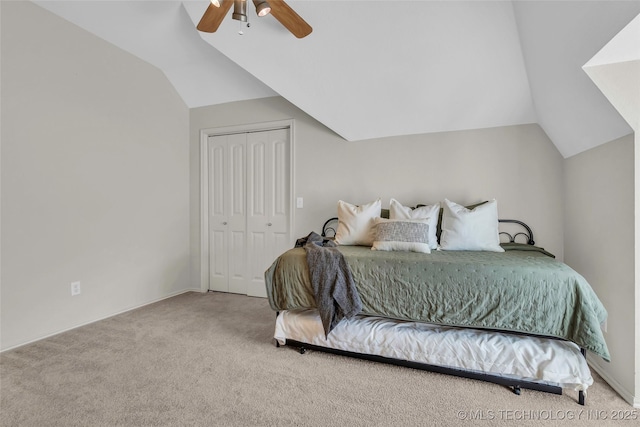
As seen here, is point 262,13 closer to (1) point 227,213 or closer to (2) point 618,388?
(1) point 227,213

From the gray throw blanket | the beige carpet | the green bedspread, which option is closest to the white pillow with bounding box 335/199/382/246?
the green bedspread

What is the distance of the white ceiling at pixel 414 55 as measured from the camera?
159 cm

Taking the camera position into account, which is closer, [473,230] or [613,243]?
[613,243]

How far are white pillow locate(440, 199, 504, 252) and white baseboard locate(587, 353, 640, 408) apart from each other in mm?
889

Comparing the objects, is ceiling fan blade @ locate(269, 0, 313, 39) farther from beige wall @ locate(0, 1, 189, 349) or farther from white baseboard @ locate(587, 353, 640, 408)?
white baseboard @ locate(587, 353, 640, 408)

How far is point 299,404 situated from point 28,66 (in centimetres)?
310

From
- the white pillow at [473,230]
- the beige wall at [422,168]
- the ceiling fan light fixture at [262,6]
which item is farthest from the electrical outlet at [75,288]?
the white pillow at [473,230]

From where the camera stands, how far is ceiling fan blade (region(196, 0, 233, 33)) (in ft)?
5.77

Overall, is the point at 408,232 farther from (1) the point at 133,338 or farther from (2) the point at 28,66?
(2) the point at 28,66

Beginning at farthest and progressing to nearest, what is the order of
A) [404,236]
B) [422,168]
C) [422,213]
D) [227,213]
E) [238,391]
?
[227,213]
[422,168]
[422,213]
[404,236]
[238,391]

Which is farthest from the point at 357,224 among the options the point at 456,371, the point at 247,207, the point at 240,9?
the point at 240,9

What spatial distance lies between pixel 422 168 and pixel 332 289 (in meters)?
1.62

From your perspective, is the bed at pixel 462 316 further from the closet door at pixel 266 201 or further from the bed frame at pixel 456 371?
the closet door at pixel 266 201

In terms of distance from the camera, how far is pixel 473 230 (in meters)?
2.23
